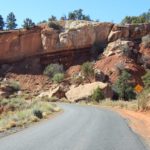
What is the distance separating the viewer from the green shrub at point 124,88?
68125 millimetres

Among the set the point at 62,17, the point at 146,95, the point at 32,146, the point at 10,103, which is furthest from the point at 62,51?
the point at 32,146

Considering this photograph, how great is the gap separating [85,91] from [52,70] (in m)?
16.2

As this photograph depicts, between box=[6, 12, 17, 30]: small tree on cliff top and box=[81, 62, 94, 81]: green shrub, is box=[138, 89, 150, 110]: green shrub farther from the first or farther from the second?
box=[6, 12, 17, 30]: small tree on cliff top

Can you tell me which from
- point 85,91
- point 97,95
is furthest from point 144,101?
point 85,91

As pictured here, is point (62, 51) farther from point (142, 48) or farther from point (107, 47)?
point (142, 48)

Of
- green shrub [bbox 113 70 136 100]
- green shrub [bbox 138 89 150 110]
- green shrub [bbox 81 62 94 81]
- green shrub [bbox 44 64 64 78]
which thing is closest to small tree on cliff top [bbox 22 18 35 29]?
green shrub [bbox 44 64 64 78]

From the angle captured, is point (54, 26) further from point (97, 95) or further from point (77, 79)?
point (97, 95)

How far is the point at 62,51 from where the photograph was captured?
3622 inches

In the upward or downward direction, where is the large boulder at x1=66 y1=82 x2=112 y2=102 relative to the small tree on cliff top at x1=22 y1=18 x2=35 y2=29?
downward

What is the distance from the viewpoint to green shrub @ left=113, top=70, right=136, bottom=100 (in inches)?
2682

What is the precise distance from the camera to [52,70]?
86.1 metres

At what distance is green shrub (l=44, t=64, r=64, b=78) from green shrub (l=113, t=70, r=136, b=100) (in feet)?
58.2

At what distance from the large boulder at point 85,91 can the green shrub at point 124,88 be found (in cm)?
162

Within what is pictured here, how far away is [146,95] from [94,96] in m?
25.0
